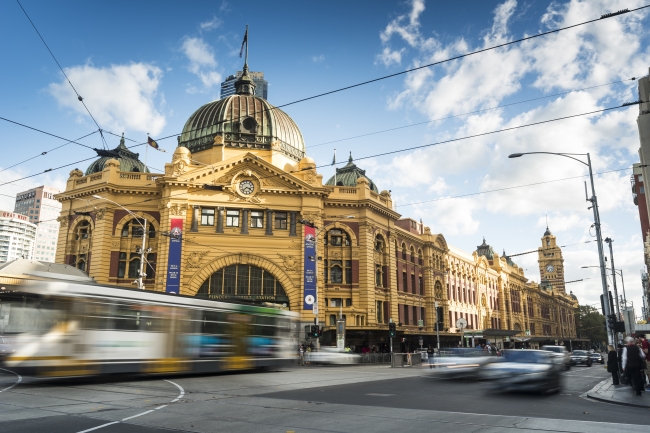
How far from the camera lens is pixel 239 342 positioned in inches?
939

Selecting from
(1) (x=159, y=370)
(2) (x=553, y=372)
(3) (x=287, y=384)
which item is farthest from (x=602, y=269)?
(1) (x=159, y=370)

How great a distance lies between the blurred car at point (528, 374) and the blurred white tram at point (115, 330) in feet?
36.7

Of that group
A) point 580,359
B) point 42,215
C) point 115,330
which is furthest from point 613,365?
point 42,215

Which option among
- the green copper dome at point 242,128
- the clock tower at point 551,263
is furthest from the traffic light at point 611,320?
the clock tower at point 551,263

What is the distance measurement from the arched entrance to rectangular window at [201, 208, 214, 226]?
419cm

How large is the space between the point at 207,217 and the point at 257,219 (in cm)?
432

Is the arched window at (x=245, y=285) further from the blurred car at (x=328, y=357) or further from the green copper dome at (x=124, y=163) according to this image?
the green copper dome at (x=124, y=163)

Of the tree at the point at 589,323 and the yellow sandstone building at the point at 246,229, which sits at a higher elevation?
the yellow sandstone building at the point at 246,229

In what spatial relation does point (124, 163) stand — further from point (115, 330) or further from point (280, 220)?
point (115, 330)

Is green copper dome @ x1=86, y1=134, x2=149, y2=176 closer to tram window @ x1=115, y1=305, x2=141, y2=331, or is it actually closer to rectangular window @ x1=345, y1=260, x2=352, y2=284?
rectangular window @ x1=345, y1=260, x2=352, y2=284

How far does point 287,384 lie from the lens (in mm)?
18938

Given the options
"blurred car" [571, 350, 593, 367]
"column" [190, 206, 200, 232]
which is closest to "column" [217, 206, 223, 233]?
"column" [190, 206, 200, 232]

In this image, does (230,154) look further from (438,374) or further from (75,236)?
(438,374)

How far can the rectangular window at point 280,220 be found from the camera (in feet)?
154
